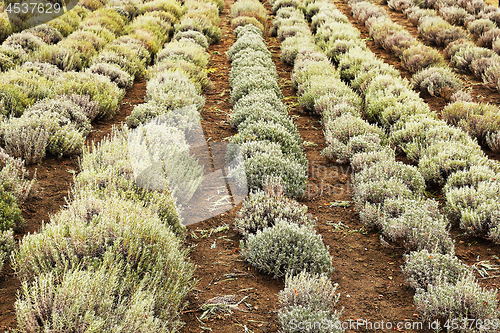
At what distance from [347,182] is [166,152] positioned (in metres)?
2.56

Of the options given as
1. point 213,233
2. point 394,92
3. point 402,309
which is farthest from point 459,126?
point 213,233

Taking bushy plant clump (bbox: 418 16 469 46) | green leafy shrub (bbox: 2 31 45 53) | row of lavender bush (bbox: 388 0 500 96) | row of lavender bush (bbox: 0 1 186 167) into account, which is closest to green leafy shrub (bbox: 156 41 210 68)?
row of lavender bush (bbox: 0 1 186 167)

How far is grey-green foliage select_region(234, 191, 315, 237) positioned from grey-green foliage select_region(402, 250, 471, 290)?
1.11m

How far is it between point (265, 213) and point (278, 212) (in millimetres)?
163

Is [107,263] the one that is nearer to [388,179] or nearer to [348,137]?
[388,179]

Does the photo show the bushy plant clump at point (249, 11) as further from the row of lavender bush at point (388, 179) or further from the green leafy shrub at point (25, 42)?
the green leafy shrub at point (25, 42)

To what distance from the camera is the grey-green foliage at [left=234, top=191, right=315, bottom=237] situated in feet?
14.1

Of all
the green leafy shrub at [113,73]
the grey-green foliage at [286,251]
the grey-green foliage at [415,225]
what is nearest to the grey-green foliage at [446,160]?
the grey-green foliage at [415,225]

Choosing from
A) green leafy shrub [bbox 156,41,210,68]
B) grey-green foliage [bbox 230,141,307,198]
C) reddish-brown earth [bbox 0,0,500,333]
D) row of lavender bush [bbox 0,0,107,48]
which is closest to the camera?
reddish-brown earth [bbox 0,0,500,333]

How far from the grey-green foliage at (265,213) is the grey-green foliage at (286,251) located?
250 millimetres

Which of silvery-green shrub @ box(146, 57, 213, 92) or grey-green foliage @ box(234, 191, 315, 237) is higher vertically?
silvery-green shrub @ box(146, 57, 213, 92)

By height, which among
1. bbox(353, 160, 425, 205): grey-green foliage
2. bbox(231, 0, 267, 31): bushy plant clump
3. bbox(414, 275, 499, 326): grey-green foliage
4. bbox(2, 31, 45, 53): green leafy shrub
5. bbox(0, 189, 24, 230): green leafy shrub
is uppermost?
bbox(231, 0, 267, 31): bushy plant clump

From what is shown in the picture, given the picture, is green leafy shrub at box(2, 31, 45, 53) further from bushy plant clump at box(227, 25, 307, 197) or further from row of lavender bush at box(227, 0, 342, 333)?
row of lavender bush at box(227, 0, 342, 333)

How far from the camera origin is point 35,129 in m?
5.30
